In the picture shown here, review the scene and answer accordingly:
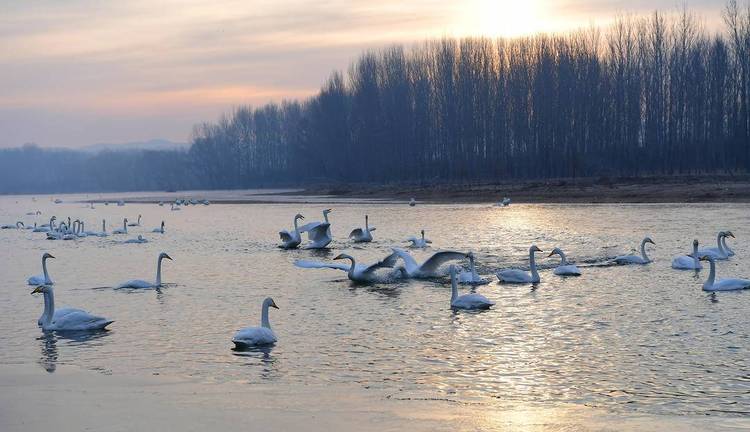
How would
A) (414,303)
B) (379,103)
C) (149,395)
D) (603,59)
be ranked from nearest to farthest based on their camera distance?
(149,395) < (414,303) < (603,59) < (379,103)

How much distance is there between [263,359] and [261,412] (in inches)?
91.7

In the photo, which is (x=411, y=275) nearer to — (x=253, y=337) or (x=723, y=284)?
(x=723, y=284)

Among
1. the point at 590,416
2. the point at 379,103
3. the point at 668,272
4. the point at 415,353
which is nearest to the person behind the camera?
the point at 590,416

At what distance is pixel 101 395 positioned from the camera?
28.5ft

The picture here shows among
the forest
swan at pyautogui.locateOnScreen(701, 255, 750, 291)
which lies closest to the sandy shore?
swan at pyautogui.locateOnScreen(701, 255, 750, 291)

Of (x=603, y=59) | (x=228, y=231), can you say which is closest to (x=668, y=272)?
(x=228, y=231)

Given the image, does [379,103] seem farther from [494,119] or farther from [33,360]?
[33,360]

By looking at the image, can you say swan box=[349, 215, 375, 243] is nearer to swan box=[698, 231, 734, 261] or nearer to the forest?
swan box=[698, 231, 734, 261]

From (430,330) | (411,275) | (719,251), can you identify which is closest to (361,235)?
(411,275)

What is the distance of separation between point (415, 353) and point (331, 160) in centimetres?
7844

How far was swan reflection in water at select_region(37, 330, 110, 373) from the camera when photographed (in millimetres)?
10607

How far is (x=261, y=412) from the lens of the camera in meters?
7.97

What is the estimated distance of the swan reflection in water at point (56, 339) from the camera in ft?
34.8

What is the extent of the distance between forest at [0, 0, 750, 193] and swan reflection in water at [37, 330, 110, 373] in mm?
49438
